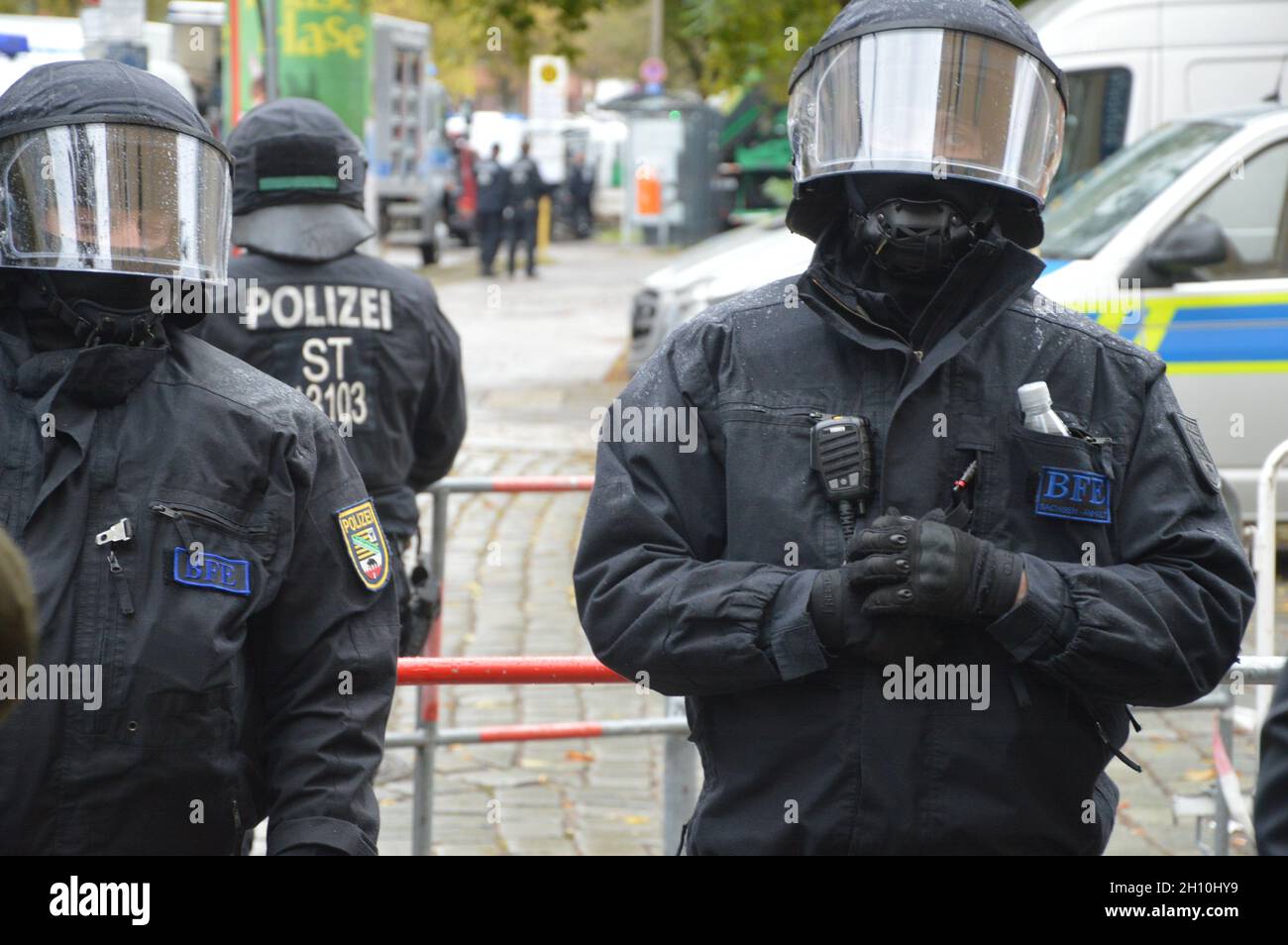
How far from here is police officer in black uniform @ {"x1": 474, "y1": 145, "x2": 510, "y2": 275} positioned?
81.3 feet

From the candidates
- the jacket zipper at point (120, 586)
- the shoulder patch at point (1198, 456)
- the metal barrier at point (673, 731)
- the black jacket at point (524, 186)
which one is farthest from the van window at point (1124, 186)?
the black jacket at point (524, 186)

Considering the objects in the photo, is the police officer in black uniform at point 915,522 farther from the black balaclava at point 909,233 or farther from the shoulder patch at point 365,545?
the shoulder patch at point 365,545

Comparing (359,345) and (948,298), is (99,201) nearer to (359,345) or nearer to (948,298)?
(948,298)

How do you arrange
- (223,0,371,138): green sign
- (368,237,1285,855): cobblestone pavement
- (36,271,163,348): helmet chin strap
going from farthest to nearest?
1. (223,0,371,138): green sign
2. (368,237,1285,855): cobblestone pavement
3. (36,271,163,348): helmet chin strap

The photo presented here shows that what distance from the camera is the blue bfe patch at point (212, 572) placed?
92.3 inches

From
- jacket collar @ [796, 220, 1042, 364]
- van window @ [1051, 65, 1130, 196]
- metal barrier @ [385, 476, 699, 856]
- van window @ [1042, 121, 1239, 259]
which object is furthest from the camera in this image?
van window @ [1051, 65, 1130, 196]

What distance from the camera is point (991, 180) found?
8.49 ft

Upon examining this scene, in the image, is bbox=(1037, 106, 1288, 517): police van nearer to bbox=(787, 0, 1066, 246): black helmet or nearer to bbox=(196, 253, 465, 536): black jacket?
bbox=(196, 253, 465, 536): black jacket

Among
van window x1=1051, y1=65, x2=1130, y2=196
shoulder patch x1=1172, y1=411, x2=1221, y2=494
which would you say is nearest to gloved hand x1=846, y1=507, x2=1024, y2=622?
shoulder patch x1=1172, y1=411, x2=1221, y2=494

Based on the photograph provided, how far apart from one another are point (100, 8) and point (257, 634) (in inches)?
284

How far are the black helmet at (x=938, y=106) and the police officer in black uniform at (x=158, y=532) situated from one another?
2.95ft

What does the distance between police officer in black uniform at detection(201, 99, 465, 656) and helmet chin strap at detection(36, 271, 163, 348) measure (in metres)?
2.32
